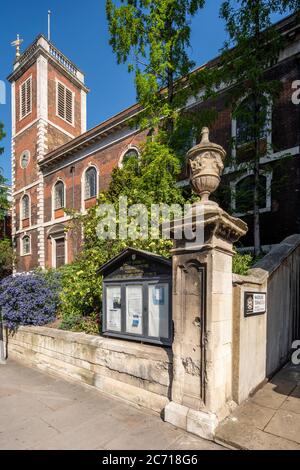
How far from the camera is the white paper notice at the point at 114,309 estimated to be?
223 inches

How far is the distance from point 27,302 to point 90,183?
47.0 feet

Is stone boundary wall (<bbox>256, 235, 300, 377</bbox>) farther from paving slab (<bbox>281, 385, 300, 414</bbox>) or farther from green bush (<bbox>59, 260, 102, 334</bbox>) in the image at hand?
green bush (<bbox>59, 260, 102, 334</bbox>)

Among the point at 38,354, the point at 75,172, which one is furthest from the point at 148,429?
the point at 75,172

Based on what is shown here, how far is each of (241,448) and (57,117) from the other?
26982 millimetres

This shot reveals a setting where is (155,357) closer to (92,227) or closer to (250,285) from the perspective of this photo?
(250,285)

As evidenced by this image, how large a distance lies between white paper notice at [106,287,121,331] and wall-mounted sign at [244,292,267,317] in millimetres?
2511

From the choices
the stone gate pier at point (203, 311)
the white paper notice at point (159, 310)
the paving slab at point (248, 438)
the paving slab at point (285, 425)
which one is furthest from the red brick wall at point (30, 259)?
the paving slab at point (285, 425)

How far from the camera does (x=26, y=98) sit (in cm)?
2527

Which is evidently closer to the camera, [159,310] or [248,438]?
[248,438]

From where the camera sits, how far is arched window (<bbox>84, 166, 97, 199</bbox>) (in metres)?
20.5

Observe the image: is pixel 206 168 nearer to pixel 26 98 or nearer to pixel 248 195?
pixel 248 195

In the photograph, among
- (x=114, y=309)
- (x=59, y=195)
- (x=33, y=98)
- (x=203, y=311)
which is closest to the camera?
(x=203, y=311)

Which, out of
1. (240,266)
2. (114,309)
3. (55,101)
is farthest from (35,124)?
(240,266)

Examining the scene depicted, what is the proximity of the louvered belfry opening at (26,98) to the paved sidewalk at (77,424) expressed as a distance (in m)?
25.4
